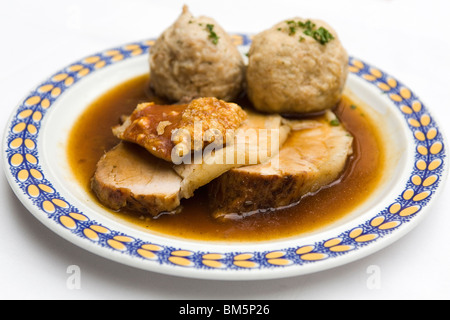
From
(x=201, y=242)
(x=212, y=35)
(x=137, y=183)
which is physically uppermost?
(x=212, y=35)

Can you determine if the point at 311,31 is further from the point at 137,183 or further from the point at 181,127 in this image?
the point at 137,183

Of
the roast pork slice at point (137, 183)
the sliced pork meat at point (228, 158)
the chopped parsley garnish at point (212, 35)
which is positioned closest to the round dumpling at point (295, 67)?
the chopped parsley garnish at point (212, 35)

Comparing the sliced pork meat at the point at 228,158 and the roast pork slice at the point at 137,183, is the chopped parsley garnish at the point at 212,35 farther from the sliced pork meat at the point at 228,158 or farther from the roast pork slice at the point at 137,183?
the roast pork slice at the point at 137,183

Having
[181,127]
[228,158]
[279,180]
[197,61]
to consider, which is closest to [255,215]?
[279,180]

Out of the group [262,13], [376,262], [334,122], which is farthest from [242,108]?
[262,13]

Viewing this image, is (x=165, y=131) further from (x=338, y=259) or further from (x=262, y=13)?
(x=262, y=13)

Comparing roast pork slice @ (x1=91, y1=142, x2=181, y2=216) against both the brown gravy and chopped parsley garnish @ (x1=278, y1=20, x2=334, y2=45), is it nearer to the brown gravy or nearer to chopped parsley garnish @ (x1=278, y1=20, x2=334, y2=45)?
the brown gravy
